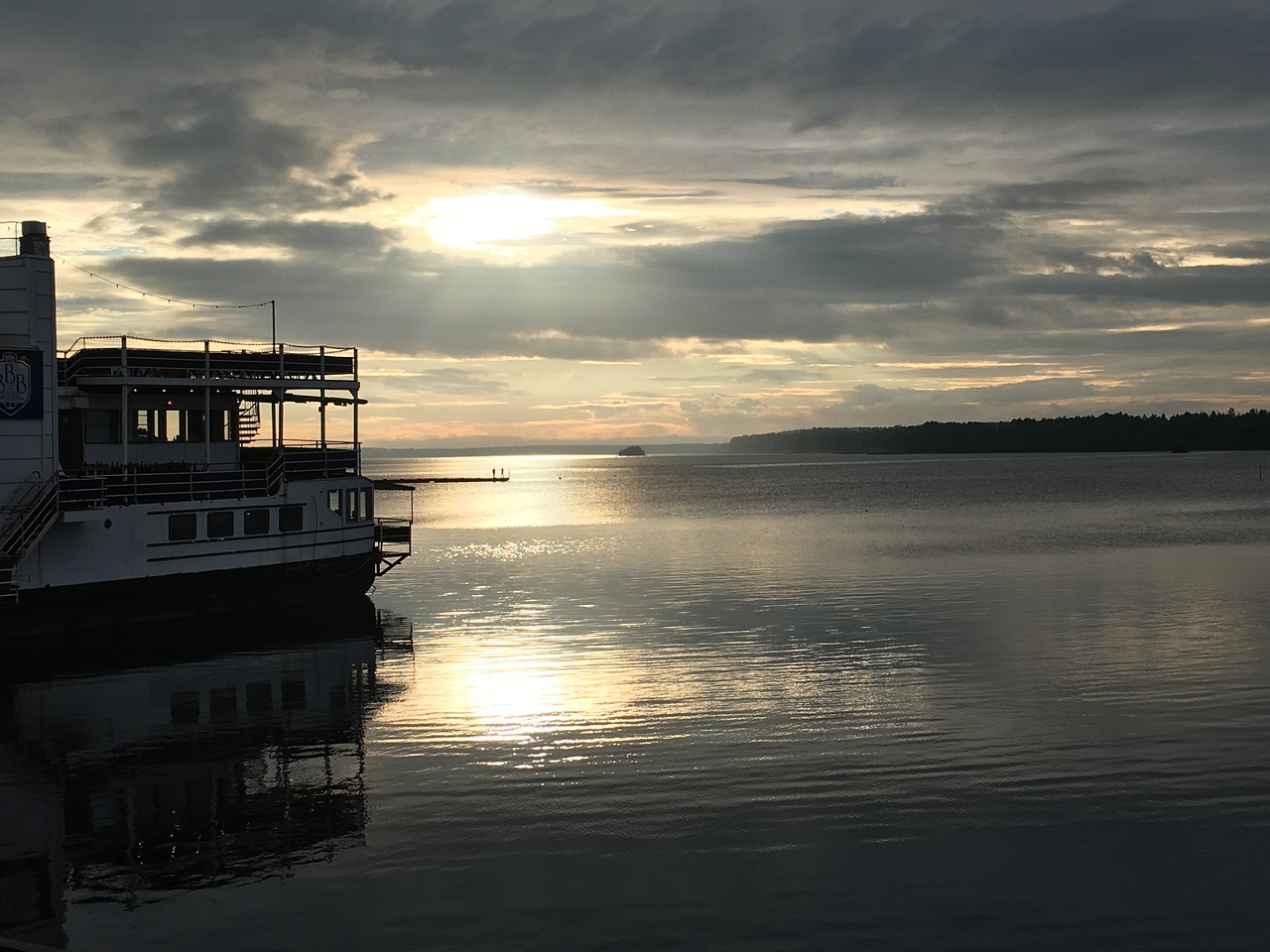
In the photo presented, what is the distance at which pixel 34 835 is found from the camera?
65.7 ft

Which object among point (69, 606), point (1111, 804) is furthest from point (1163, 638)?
point (69, 606)

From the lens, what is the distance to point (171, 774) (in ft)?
78.9

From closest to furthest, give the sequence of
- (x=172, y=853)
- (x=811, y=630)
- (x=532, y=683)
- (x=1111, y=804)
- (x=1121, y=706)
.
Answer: (x=172, y=853), (x=1111, y=804), (x=1121, y=706), (x=532, y=683), (x=811, y=630)

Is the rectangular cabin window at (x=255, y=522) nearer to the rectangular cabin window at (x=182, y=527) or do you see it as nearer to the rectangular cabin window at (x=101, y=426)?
the rectangular cabin window at (x=182, y=527)

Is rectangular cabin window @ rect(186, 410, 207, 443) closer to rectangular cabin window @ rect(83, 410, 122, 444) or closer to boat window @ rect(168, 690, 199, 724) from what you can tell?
rectangular cabin window @ rect(83, 410, 122, 444)

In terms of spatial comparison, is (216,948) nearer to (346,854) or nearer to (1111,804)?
(346,854)

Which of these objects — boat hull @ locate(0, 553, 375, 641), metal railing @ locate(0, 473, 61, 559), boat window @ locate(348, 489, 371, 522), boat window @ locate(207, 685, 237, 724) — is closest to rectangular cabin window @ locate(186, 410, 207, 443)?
boat window @ locate(348, 489, 371, 522)

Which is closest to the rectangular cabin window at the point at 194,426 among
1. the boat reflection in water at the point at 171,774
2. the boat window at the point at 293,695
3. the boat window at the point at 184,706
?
the boat reflection in water at the point at 171,774

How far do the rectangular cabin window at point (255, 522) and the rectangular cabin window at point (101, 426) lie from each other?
5774 millimetres

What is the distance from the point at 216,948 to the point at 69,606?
27163 mm

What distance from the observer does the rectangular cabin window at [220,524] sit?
43.4 metres

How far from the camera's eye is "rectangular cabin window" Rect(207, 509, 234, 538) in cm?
4344

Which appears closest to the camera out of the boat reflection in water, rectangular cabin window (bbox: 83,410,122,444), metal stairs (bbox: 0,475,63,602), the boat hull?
the boat reflection in water

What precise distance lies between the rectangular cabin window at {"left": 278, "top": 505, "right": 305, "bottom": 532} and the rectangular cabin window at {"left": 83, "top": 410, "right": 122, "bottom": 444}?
264 inches
